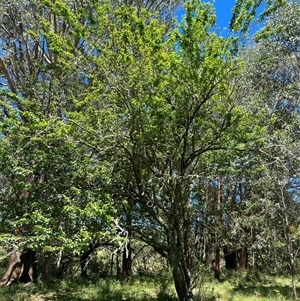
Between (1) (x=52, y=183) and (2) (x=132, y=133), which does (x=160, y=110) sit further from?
(1) (x=52, y=183)

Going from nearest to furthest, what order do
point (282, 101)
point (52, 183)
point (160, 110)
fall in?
point (160, 110) < point (52, 183) < point (282, 101)

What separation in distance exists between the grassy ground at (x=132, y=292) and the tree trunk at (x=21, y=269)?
856 millimetres

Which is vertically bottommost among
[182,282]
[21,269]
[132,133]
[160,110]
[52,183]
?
[182,282]

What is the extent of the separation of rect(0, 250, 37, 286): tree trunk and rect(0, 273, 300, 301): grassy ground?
2.81 feet

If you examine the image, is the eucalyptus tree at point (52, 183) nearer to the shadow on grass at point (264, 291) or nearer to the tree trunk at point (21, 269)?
the tree trunk at point (21, 269)

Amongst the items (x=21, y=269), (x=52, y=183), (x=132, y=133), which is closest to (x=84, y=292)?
(x=21, y=269)

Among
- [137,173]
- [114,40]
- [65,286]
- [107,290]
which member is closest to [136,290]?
[107,290]

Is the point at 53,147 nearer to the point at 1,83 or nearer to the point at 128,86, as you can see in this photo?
the point at 128,86

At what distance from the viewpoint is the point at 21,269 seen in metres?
11.2

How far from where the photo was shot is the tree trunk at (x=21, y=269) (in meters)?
11.0

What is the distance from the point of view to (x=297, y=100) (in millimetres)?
13133

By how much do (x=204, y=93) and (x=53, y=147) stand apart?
3337 millimetres

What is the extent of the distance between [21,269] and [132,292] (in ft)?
12.1

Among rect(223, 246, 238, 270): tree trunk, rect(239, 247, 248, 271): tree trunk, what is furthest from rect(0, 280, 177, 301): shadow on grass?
rect(223, 246, 238, 270): tree trunk
